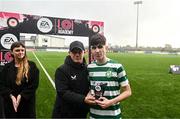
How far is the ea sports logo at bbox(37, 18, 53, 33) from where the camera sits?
10066 mm

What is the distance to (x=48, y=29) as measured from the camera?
10.3 metres

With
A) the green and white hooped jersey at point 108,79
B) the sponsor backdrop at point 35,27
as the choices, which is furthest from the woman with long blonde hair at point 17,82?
the sponsor backdrop at point 35,27

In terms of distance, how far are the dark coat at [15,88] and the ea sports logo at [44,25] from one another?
6057mm

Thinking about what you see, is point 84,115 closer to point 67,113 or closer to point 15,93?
point 67,113

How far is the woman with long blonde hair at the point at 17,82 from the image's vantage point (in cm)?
404

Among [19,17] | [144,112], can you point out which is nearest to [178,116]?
[144,112]

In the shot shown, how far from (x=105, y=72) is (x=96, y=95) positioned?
24 cm

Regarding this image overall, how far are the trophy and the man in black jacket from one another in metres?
0.08

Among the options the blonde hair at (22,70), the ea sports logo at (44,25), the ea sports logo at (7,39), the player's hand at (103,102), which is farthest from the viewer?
the ea sports logo at (44,25)

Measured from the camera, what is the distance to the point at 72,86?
319 cm

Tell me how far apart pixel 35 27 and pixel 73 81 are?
Answer: 23.3 feet

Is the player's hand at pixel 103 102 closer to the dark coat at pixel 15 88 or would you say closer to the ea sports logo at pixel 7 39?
the dark coat at pixel 15 88

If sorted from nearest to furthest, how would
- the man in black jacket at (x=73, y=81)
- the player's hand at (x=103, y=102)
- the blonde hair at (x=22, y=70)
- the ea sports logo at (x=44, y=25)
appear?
the player's hand at (x=103, y=102), the man in black jacket at (x=73, y=81), the blonde hair at (x=22, y=70), the ea sports logo at (x=44, y=25)

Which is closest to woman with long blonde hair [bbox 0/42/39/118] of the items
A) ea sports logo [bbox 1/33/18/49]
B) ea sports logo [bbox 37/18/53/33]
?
ea sports logo [bbox 1/33/18/49]
